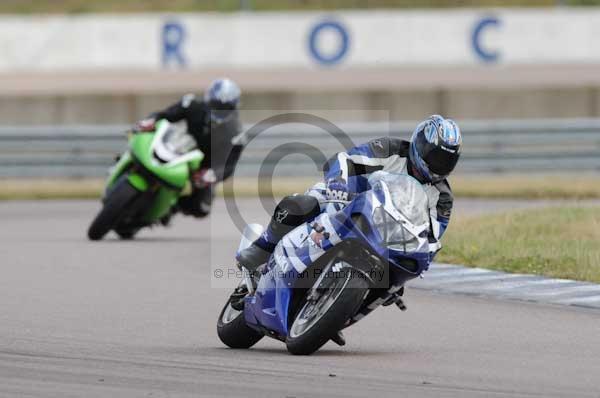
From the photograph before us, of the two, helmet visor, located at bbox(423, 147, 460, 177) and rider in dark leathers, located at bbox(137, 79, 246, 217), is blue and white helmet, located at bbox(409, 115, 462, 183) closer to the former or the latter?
helmet visor, located at bbox(423, 147, 460, 177)

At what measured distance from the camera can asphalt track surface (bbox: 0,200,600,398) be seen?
6.74 m

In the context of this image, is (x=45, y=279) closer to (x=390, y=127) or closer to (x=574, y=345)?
(x=574, y=345)

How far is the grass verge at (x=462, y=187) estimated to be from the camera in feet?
64.0

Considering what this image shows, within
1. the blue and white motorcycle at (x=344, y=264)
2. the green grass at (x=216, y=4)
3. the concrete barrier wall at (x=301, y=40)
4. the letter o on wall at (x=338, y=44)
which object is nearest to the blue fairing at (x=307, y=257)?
the blue and white motorcycle at (x=344, y=264)

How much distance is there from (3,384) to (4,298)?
3542mm

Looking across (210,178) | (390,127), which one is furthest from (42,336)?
(390,127)

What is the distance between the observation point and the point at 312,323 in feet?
24.7

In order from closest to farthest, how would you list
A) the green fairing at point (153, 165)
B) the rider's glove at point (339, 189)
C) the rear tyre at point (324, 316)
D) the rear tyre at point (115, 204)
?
the rear tyre at point (324, 316) → the rider's glove at point (339, 189) → the rear tyre at point (115, 204) → the green fairing at point (153, 165)

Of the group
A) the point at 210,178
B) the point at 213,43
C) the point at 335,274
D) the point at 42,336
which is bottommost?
the point at 213,43

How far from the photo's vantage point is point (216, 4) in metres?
37.6

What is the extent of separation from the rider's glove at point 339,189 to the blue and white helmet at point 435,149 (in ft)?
1.26

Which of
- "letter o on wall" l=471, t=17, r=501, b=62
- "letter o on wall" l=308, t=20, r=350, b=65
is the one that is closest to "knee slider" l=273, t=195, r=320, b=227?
"letter o on wall" l=471, t=17, r=501, b=62

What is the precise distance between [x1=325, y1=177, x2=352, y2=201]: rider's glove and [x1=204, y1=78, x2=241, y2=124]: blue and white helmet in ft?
23.0

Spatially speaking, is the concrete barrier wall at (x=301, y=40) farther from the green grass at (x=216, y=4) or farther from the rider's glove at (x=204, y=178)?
the rider's glove at (x=204, y=178)
